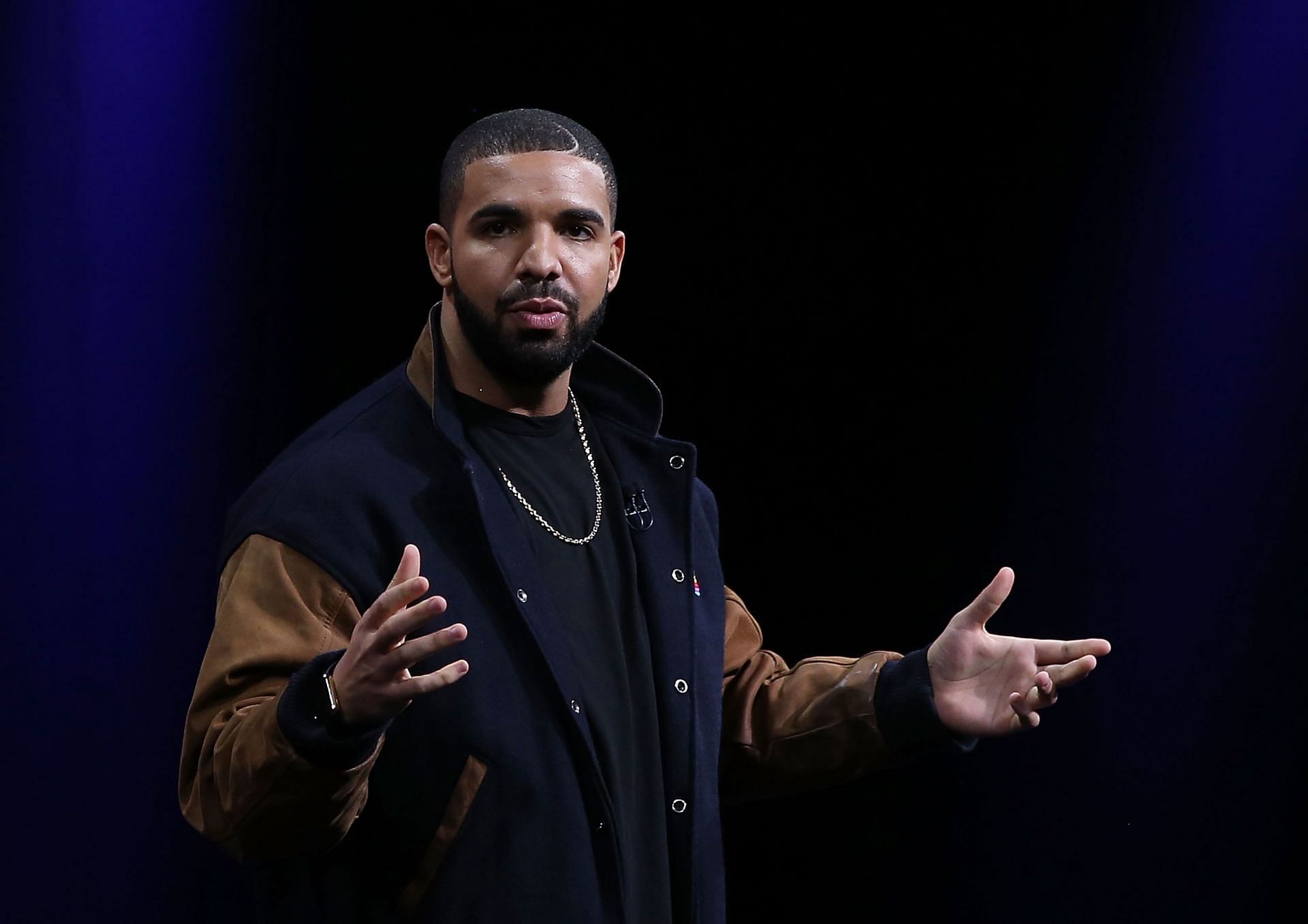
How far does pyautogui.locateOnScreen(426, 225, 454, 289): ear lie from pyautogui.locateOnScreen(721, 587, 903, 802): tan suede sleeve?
0.62 meters

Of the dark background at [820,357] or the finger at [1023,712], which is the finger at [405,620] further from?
the dark background at [820,357]

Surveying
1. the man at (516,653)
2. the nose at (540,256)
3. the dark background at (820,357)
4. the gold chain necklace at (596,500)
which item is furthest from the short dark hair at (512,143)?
the dark background at (820,357)

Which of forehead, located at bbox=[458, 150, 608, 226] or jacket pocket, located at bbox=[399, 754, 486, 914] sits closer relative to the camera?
jacket pocket, located at bbox=[399, 754, 486, 914]

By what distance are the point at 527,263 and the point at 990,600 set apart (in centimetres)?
69

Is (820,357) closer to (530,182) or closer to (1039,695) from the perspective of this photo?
(530,182)

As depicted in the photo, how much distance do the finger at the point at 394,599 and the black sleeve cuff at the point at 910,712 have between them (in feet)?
2.47

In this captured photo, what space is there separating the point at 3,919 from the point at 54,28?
4.18 feet

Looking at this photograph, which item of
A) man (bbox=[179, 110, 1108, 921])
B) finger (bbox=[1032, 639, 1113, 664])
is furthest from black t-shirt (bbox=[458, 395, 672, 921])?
finger (bbox=[1032, 639, 1113, 664])

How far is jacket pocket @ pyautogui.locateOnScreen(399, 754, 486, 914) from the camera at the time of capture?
5.59 feet

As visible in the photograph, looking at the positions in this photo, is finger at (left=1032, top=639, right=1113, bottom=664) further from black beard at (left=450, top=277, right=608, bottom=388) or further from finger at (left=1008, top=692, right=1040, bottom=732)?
black beard at (left=450, top=277, right=608, bottom=388)

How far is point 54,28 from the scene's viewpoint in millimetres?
2252

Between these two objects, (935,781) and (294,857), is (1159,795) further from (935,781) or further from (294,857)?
(294,857)

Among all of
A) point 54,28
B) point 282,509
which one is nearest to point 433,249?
point 282,509

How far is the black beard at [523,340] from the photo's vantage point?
1923mm
